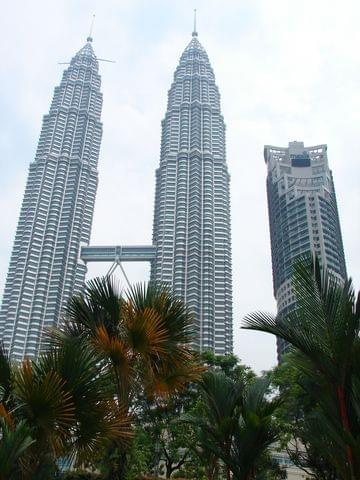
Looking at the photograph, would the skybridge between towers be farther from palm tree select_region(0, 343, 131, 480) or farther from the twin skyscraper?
palm tree select_region(0, 343, 131, 480)

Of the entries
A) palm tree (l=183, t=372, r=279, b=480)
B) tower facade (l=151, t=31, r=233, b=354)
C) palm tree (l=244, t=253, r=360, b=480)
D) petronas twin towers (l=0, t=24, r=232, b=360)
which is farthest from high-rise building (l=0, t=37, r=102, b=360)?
palm tree (l=244, t=253, r=360, b=480)

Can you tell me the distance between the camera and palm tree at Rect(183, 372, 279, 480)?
643 centimetres

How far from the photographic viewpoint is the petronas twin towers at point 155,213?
278ft

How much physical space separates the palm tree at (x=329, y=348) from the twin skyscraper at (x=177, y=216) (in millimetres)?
72044

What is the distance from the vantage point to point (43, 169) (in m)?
98.5

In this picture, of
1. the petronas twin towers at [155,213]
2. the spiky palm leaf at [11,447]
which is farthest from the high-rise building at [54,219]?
the spiky palm leaf at [11,447]

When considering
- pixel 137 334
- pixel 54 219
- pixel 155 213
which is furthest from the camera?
pixel 155 213

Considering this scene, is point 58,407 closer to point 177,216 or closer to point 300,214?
point 300,214

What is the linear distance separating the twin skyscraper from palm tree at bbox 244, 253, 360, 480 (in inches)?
2836

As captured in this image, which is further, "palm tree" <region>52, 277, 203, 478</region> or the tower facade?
the tower facade

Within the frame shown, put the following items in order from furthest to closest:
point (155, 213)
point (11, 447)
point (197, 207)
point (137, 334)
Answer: point (155, 213) → point (197, 207) → point (137, 334) → point (11, 447)

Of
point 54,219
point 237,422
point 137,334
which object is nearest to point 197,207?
point 54,219

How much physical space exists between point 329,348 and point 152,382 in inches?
A: 124

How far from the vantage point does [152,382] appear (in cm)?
675
